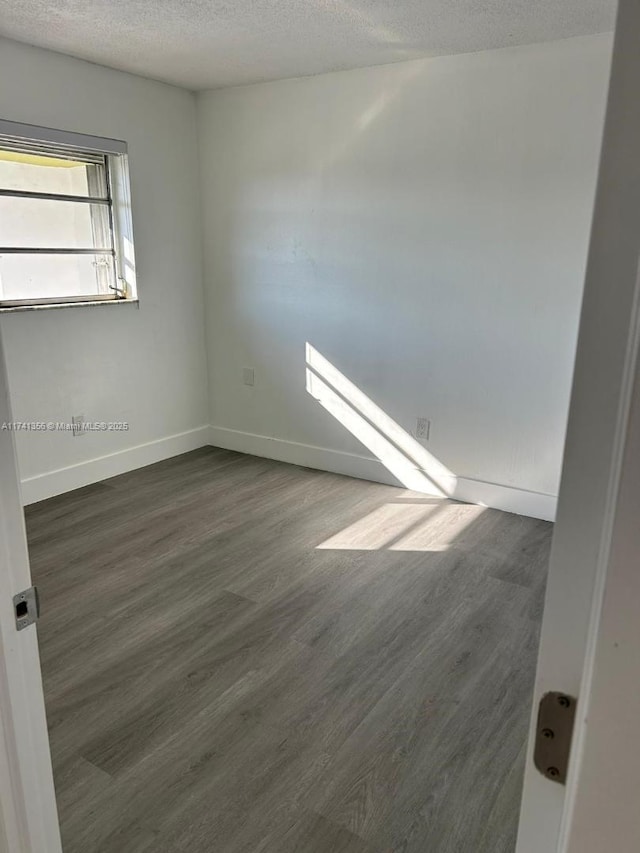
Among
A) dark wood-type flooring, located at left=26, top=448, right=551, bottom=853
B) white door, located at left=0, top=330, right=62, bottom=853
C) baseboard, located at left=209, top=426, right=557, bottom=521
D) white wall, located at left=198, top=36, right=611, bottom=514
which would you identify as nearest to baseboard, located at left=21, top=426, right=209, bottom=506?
Result: dark wood-type flooring, located at left=26, top=448, right=551, bottom=853

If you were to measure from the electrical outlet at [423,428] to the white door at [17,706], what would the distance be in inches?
117

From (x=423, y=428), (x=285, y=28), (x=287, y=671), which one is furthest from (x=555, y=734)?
(x=423, y=428)

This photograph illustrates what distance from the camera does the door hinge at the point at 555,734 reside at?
510mm

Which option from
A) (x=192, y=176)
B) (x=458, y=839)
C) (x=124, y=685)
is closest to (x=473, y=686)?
(x=458, y=839)

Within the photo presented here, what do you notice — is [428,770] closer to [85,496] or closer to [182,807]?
[182,807]

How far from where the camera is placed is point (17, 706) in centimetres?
91

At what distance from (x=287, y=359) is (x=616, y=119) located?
381cm

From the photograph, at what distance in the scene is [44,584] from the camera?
272 cm

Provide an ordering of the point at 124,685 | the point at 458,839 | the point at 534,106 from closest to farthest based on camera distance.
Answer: the point at 458,839, the point at 124,685, the point at 534,106

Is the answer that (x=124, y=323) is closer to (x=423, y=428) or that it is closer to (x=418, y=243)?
(x=418, y=243)

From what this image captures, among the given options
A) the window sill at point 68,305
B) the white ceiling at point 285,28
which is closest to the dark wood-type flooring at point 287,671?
the window sill at point 68,305

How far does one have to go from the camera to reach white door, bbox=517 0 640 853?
1.31 feet

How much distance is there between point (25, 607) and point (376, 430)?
123 inches

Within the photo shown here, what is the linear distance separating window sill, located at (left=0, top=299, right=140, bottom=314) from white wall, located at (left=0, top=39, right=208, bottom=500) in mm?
32
